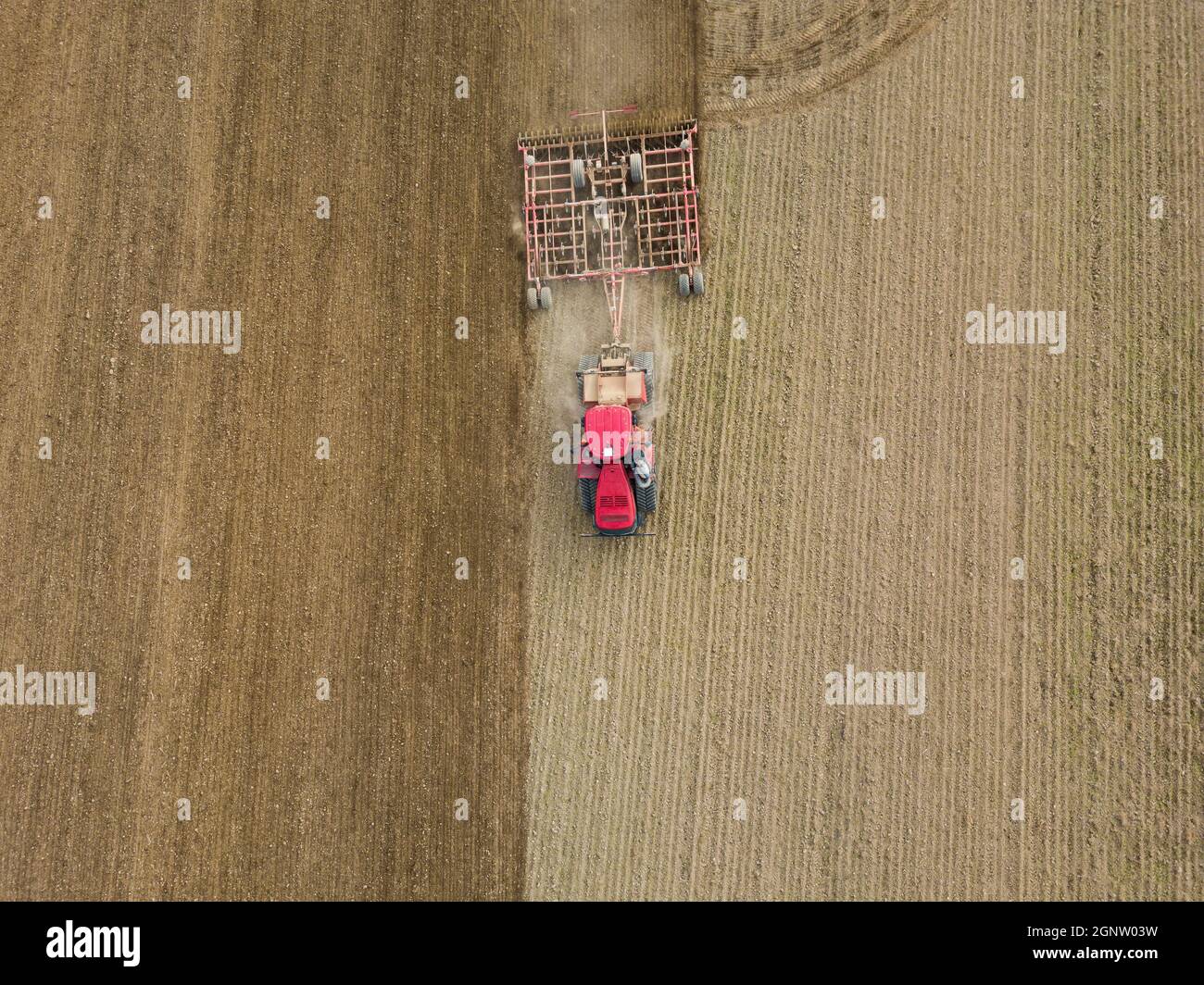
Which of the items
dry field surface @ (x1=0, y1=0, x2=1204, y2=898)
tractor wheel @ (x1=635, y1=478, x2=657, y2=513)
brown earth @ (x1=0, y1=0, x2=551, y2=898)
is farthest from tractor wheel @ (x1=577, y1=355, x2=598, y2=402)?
tractor wheel @ (x1=635, y1=478, x2=657, y2=513)

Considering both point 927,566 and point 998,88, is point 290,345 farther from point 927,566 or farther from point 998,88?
point 998,88

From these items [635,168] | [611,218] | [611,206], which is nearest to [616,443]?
[611,218]

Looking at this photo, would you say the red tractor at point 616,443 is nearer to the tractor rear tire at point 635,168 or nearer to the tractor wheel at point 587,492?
the tractor wheel at point 587,492

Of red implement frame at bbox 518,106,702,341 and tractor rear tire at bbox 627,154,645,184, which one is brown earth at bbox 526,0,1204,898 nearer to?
red implement frame at bbox 518,106,702,341

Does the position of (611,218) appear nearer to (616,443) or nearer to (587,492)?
(616,443)

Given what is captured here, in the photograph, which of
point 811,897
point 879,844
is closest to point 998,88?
point 879,844
